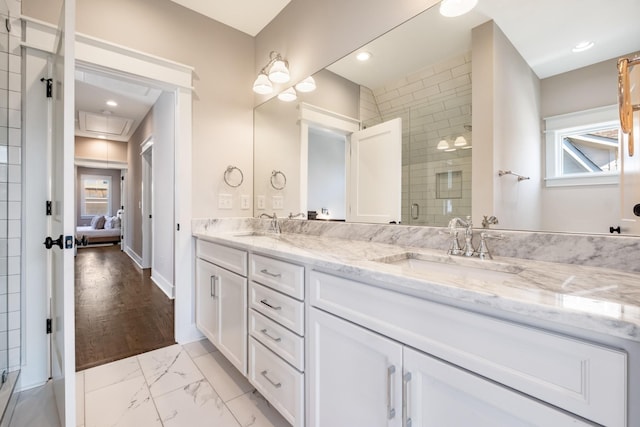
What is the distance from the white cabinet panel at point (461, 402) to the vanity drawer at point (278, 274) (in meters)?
0.50

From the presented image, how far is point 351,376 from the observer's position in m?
0.93

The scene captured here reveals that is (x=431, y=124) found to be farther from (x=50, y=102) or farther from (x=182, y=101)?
(x=50, y=102)

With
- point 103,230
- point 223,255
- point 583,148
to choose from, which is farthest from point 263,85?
point 103,230

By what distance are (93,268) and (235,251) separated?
4.58 meters

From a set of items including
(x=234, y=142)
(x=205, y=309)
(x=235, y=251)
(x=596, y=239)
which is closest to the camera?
(x=596, y=239)

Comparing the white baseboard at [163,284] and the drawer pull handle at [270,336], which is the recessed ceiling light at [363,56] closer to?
the drawer pull handle at [270,336]

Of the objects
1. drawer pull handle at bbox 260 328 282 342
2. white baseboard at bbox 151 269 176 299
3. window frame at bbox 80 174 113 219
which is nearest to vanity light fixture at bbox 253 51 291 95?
drawer pull handle at bbox 260 328 282 342

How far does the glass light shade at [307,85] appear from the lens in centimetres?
199

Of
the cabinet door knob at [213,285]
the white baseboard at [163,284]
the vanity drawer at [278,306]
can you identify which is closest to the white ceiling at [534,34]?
the vanity drawer at [278,306]

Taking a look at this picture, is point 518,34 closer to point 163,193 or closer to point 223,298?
point 223,298

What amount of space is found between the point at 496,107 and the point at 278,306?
123cm

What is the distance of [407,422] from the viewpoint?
0.76m

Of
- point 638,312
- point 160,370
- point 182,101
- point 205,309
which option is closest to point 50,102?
point 182,101

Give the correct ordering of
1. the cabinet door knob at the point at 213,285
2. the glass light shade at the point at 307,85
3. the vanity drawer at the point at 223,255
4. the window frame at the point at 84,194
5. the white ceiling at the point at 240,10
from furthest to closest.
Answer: the window frame at the point at 84,194, the white ceiling at the point at 240,10, the glass light shade at the point at 307,85, the cabinet door knob at the point at 213,285, the vanity drawer at the point at 223,255
